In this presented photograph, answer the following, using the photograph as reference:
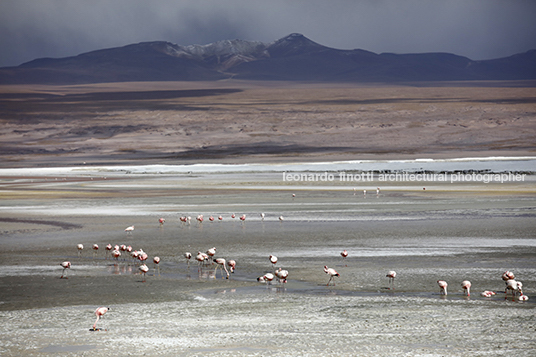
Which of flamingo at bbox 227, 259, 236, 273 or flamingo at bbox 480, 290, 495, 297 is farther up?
flamingo at bbox 227, 259, 236, 273

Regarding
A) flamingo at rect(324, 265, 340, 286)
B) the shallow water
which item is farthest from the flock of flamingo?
the shallow water

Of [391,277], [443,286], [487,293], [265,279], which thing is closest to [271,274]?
[265,279]

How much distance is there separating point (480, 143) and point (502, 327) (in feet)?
289

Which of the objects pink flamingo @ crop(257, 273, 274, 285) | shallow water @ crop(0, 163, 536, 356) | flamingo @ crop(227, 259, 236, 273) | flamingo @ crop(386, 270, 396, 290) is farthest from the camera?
flamingo @ crop(227, 259, 236, 273)

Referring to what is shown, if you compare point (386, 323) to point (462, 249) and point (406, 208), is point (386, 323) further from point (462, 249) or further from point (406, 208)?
point (406, 208)

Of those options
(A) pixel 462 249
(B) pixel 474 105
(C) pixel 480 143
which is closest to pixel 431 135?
(C) pixel 480 143

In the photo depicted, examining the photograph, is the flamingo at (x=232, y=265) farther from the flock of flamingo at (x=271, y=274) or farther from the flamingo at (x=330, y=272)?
the flamingo at (x=330, y=272)

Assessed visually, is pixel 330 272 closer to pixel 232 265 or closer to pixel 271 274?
pixel 271 274

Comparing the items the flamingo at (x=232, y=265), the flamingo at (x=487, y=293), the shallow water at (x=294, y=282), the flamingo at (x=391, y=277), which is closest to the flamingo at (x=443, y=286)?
the shallow water at (x=294, y=282)

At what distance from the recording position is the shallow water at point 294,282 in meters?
8.27

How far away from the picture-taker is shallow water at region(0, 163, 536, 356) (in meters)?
8.27

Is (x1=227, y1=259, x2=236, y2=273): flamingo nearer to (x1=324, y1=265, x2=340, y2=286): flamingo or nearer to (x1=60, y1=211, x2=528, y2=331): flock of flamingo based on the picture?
(x1=60, y1=211, x2=528, y2=331): flock of flamingo

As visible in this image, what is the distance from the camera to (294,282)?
39.2 feet

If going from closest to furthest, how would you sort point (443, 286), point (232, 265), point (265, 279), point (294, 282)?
1. point (443, 286)
2. point (265, 279)
3. point (294, 282)
4. point (232, 265)
